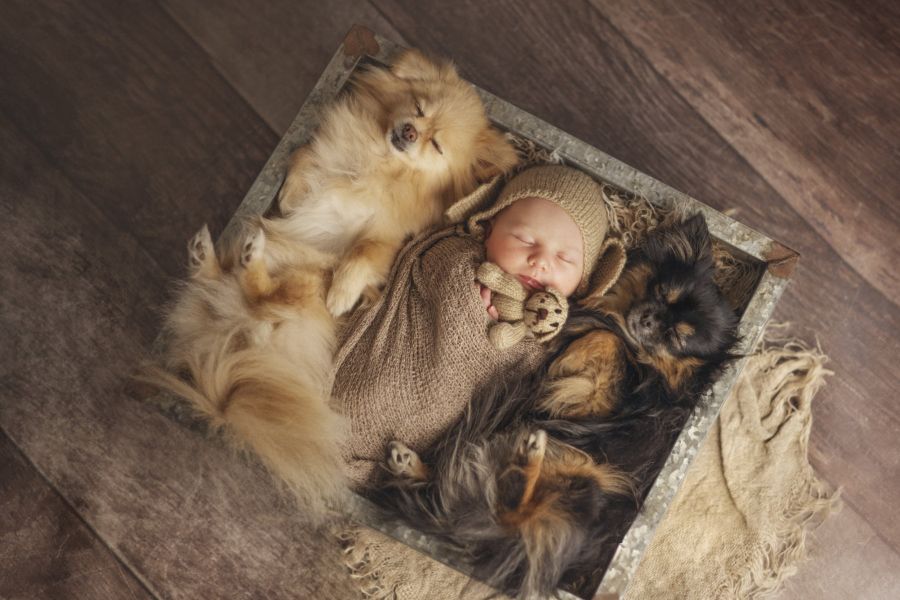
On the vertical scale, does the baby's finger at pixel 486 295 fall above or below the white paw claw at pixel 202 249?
above

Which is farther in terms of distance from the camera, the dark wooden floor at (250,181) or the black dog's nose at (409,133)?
the dark wooden floor at (250,181)

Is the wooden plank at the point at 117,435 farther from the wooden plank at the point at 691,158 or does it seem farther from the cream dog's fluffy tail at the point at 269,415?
the wooden plank at the point at 691,158

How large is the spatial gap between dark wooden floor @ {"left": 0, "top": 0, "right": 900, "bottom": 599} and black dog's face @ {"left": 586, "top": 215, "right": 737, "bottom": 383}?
502 millimetres

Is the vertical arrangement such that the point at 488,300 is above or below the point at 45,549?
above

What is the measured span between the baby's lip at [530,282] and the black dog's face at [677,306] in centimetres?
17

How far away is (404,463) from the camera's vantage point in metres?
1.59

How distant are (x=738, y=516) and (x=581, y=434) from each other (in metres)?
0.66

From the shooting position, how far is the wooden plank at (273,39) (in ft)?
6.61

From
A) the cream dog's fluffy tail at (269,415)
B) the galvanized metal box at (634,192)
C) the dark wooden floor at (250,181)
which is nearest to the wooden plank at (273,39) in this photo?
the dark wooden floor at (250,181)

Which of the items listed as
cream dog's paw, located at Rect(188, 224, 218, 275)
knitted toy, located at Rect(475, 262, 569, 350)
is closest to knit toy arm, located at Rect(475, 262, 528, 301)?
knitted toy, located at Rect(475, 262, 569, 350)

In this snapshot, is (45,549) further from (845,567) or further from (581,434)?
(845,567)

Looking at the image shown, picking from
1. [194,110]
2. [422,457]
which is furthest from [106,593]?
[194,110]

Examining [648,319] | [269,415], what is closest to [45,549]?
[269,415]

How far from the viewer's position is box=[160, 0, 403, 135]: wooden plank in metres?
2.02
